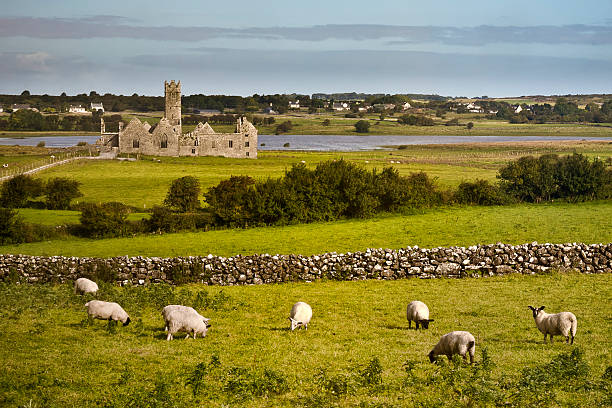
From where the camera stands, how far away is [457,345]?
38.8 ft

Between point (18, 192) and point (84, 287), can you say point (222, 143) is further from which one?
point (84, 287)

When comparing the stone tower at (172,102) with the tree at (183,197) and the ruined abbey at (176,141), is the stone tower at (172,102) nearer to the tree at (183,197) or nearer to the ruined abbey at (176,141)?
the ruined abbey at (176,141)

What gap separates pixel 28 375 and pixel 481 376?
318 inches

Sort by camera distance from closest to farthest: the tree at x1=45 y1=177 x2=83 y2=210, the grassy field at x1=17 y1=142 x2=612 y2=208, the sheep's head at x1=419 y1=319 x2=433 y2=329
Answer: the sheep's head at x1=419 y1=319 x2=433 y2=329 → the tree at x1=45 y1=177 x2=83 y2=210 → the grassy field at x1=17 y1=142 x2=612 y2=208

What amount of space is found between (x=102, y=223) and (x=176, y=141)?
2673 inches

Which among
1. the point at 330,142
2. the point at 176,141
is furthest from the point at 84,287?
the point at 330,142

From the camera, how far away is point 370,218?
39.0m

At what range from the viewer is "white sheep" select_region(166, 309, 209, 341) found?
14.4 m

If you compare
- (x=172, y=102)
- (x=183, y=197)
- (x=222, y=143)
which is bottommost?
(x=183, y=197)

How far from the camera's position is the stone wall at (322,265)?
76.0ft

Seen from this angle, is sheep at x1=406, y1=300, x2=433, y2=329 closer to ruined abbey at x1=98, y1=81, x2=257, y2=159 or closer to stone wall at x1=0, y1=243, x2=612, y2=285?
stone wall at x1=0, y1=243, x2=612, y2=285

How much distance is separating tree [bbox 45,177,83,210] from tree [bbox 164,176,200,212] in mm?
7810

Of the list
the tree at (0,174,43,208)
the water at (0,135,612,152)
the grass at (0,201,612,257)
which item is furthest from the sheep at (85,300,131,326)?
the water at (0,135,612,152)

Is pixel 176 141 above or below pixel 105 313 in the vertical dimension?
above
